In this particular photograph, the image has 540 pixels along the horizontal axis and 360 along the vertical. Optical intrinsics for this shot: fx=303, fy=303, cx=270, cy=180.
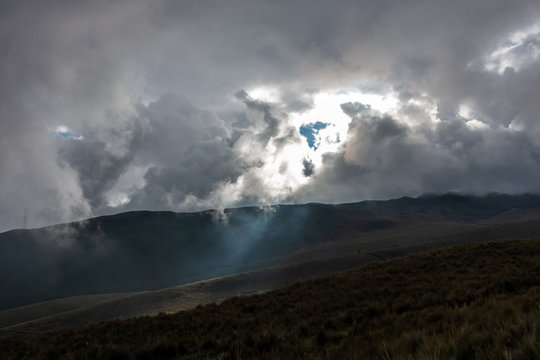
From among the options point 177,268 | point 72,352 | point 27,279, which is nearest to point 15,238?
point 27,279

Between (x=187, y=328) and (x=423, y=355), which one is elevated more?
(x=423, y=355)

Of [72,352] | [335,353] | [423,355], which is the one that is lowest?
[72,352]

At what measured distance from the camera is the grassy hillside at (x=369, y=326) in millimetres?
5359

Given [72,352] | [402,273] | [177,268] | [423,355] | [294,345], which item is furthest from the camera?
[177,268]

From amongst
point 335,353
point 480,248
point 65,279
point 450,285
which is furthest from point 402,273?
point 65,279

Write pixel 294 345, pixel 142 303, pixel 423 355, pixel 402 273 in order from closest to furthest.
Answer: pixel 423 355
pixel 294 345
pixel 402 273
pixel 142 303

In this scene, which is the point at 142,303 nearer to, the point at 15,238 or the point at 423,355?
the point at 423,355

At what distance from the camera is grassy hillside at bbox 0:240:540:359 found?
5.36m

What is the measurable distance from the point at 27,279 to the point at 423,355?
220 meters

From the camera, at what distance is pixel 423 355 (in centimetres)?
466

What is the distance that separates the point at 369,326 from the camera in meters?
9.01

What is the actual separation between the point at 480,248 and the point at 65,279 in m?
204

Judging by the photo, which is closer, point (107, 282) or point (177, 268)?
point (107, 282)

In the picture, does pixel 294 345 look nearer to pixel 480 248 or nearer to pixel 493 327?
pixel 493 327
